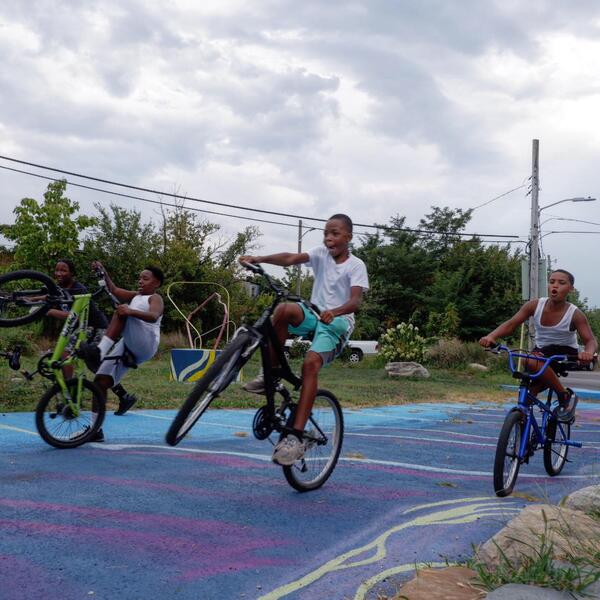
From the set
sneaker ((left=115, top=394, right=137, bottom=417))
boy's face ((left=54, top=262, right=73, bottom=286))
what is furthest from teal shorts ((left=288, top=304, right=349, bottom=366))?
boy's face ((left=54, top=262, right=73, bottom=286))

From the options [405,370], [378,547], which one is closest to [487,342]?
[378,547]

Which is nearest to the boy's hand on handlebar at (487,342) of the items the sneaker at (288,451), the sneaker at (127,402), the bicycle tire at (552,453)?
the bicycle tire at (552,453)

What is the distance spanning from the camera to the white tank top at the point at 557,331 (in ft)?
19.8

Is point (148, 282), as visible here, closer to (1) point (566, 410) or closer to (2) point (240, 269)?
(1) point (566, 410)

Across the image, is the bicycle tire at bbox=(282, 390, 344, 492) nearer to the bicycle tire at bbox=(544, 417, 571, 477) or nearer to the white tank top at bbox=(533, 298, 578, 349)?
the bicycle tire at bbox=(544, 417, 571, 477)

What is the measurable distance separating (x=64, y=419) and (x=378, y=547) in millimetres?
3464

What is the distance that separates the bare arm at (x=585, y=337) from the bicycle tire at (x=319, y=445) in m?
2.02

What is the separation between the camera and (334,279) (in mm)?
5129

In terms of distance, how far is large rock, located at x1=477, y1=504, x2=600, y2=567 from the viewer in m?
3.14

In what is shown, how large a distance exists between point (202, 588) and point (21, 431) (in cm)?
457

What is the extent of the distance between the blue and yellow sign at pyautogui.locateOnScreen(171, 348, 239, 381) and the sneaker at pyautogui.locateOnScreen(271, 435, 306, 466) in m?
Answer: 9.18

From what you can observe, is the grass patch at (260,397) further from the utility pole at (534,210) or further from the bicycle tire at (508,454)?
the utility pole at (534,210)

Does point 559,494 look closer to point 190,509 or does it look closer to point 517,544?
point 517,544

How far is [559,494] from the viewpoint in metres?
5.29
